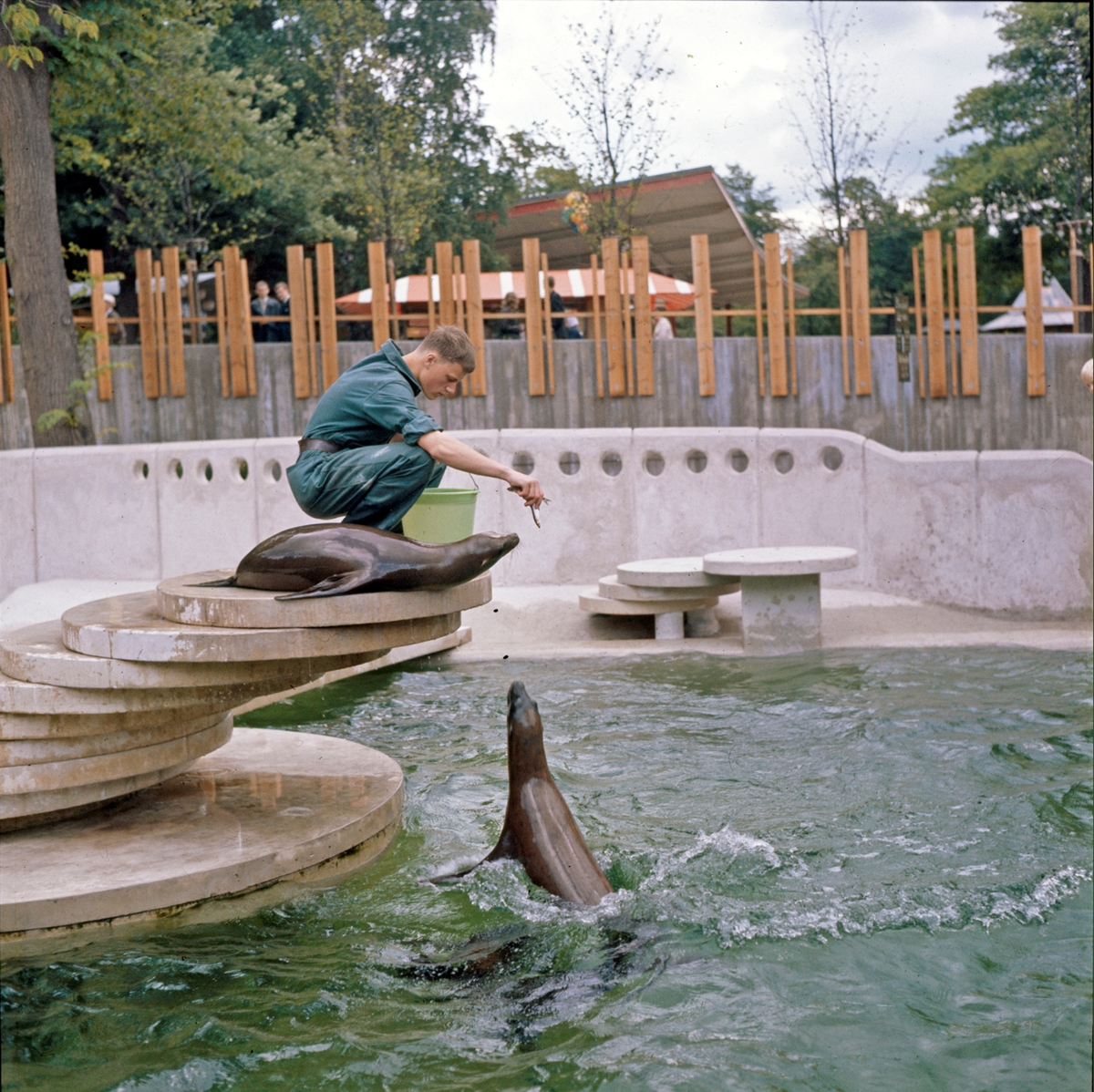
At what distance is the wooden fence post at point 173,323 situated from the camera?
15.4m

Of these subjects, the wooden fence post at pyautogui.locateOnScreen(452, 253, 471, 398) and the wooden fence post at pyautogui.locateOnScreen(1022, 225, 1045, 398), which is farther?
the wooden fence post at pyautogui.locateOnScreen(452, 253, 471, 398)

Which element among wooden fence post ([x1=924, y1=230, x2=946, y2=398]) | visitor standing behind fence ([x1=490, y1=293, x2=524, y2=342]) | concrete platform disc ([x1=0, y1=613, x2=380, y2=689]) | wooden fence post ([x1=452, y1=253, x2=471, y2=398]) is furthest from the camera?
visitor standing behind fence ([x1=490, y1=293, x2=524, y2=342])

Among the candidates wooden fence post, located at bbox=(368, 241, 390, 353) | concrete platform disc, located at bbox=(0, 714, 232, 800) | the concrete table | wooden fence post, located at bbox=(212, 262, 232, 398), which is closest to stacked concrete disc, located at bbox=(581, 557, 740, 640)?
the concrete table

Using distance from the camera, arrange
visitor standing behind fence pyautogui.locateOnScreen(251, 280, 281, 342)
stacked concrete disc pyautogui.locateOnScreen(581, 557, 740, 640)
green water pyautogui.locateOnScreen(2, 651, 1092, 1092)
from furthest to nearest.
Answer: visitor standing behind fence pyautogui.locateOnScreen(251, 280, 281, 342)
stacked concrete disc pyautogui.locateOnScreen(581, 557, 740, 640)
green water pyautogui.locateOnScreen(2, 651, 1092, 1092)

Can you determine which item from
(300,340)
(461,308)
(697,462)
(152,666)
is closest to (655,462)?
(697,462)

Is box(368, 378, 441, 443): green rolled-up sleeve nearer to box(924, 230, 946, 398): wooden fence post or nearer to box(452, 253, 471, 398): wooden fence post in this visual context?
box(452, 253, 471, 398): wooden fence post

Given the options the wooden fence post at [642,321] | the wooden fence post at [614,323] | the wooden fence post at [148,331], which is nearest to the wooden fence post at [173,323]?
the wooden fence post at [148,331]

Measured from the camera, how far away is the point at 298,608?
215 inches

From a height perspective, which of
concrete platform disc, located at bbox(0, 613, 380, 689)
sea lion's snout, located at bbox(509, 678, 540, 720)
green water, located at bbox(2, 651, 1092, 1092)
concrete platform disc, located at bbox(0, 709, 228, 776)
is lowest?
green water, located at bbox(2, 651, 1092, 1092)

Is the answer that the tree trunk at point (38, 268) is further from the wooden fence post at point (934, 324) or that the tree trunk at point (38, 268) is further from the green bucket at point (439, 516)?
the green bucket at point (439, 516)

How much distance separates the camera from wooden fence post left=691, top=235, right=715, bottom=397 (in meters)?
15.0

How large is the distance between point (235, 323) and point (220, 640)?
35.6 feet

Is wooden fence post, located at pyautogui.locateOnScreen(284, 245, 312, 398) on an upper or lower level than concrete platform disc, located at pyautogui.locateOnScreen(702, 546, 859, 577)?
upper

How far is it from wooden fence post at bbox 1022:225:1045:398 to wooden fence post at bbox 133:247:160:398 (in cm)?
1044
